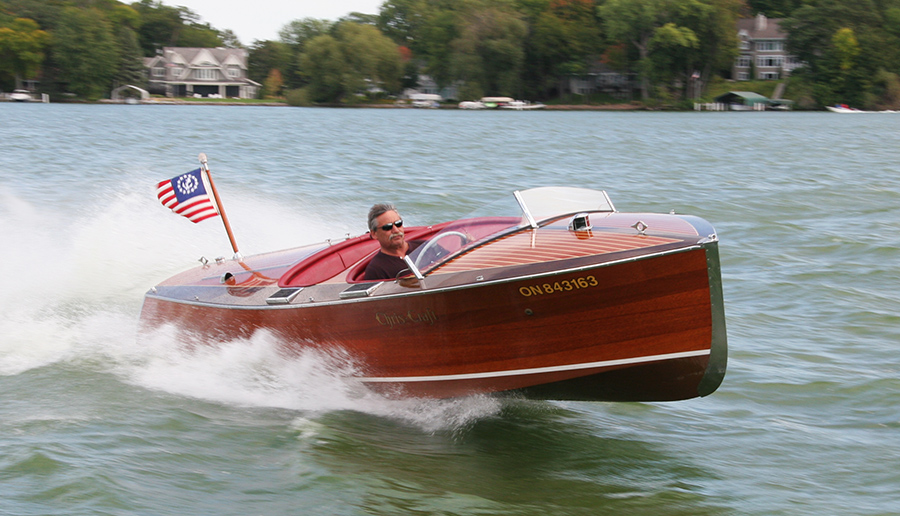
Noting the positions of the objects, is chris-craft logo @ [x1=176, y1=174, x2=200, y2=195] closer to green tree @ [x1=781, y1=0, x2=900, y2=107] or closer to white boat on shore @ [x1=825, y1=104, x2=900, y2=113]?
white boat on shore @ [x1=825, y1=104, x2=900, y2=113]

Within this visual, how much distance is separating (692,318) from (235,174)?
677 inches

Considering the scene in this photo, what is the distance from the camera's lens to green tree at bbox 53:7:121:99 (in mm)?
95250

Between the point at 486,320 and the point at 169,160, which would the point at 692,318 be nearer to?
the point at 486,320

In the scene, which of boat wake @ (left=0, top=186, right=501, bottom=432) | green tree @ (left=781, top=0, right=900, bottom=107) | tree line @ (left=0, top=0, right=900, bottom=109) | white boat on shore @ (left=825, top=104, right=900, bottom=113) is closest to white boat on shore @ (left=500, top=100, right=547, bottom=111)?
tree line @ (left=0, top=0, right=900, bottom=109)

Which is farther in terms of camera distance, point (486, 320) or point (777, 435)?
point (777, 435)

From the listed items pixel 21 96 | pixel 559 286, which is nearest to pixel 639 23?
pixel 21 96

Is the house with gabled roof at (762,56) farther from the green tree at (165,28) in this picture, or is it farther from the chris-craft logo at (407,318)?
the chris-craft logo at (407,318)

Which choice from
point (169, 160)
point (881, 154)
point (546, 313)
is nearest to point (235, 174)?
point (169, 160)

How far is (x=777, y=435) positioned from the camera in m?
6.11

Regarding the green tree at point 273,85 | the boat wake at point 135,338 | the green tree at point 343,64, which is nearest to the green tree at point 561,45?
the green tree at point 343,64

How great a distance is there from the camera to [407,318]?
5777mm

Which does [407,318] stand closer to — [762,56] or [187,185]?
[187,185]

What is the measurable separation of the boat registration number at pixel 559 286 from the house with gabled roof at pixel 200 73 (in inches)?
4552

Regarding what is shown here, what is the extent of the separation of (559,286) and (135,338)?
4791mm
